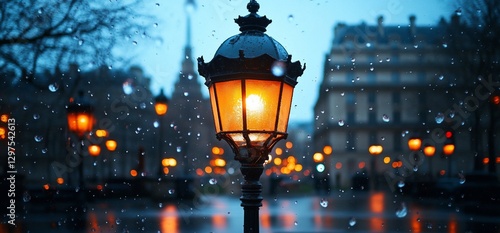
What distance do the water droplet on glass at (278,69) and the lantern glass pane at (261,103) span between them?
0.07m

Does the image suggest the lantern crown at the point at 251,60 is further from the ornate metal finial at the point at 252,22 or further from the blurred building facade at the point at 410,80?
the blurred building facade at the point at 410,80

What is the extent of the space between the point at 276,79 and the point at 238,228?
24.2ft

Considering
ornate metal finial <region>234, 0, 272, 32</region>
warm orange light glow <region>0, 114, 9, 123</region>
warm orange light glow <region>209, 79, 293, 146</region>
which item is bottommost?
warm orange light glow <region>209, 79, 293, 146</region>

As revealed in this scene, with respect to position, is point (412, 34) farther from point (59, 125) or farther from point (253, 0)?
point (59, 125)

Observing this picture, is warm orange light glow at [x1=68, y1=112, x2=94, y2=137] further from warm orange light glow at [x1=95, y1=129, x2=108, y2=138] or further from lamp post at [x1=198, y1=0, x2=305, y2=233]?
Result: warm orange light glow at [x1=95, y1=129, x2=108, y2=138]

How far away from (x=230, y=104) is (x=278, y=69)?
1.59ft

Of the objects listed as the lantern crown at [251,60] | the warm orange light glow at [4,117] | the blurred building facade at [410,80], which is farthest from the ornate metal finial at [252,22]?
the warm orange light glow at [4,117]

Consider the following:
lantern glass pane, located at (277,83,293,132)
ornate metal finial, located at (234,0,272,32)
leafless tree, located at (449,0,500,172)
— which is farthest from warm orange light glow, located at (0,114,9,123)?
leafless tree, located at (449,0,500,172)

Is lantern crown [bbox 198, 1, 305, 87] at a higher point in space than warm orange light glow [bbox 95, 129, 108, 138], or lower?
lower

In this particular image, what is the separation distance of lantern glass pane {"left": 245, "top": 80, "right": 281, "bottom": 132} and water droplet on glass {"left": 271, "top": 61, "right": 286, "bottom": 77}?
7 centimetres

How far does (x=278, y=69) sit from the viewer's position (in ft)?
14.0

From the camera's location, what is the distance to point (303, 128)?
5482 inches

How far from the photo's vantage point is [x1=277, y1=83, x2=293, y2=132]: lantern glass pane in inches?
174

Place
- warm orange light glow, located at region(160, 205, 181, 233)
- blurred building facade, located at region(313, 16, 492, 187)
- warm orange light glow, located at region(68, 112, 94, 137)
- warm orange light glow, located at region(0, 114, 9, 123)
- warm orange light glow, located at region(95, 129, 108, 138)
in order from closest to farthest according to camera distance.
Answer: warm orange light glow, located at region(160, 205, 181, 233) → warm orange light glow, located at region(68, 112, 94, 137) → warm orange light glow, located at region(0, 114, 9, 123) → blurred building facade, located at region(313, 16, 492, 187) → warm orange light glow, located at region(95, 129, 108, 138)
